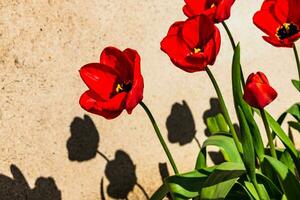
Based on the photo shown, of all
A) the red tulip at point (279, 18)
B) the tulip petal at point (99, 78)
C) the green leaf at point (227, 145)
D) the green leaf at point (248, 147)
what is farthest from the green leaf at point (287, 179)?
the tulip petal at point (99, 78)

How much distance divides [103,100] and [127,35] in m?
0.58

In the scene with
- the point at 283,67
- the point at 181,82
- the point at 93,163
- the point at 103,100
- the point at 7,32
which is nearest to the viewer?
the point at 103,100

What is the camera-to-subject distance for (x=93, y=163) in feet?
5.21

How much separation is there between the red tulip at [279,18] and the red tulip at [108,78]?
0.34 meters

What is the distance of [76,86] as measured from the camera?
1.54 meters

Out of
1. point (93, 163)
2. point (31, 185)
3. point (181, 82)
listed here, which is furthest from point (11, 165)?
point (181, 82)

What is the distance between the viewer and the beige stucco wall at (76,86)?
1454 mm

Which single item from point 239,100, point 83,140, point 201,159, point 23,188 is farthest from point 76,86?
point 239,100

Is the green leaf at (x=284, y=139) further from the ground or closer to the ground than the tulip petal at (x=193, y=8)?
closer to the ground

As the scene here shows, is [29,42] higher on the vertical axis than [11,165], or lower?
higher

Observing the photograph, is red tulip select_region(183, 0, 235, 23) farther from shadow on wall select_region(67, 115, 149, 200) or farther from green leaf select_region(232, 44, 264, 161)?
shadow on wall select_region(67, 115, 149, 200)

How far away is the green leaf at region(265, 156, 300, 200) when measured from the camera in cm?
116

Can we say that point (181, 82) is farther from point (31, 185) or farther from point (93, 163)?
point (31, 185)

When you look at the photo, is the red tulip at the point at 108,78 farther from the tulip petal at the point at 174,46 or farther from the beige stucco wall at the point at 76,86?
the beige stucco wall at the point at 76,86
